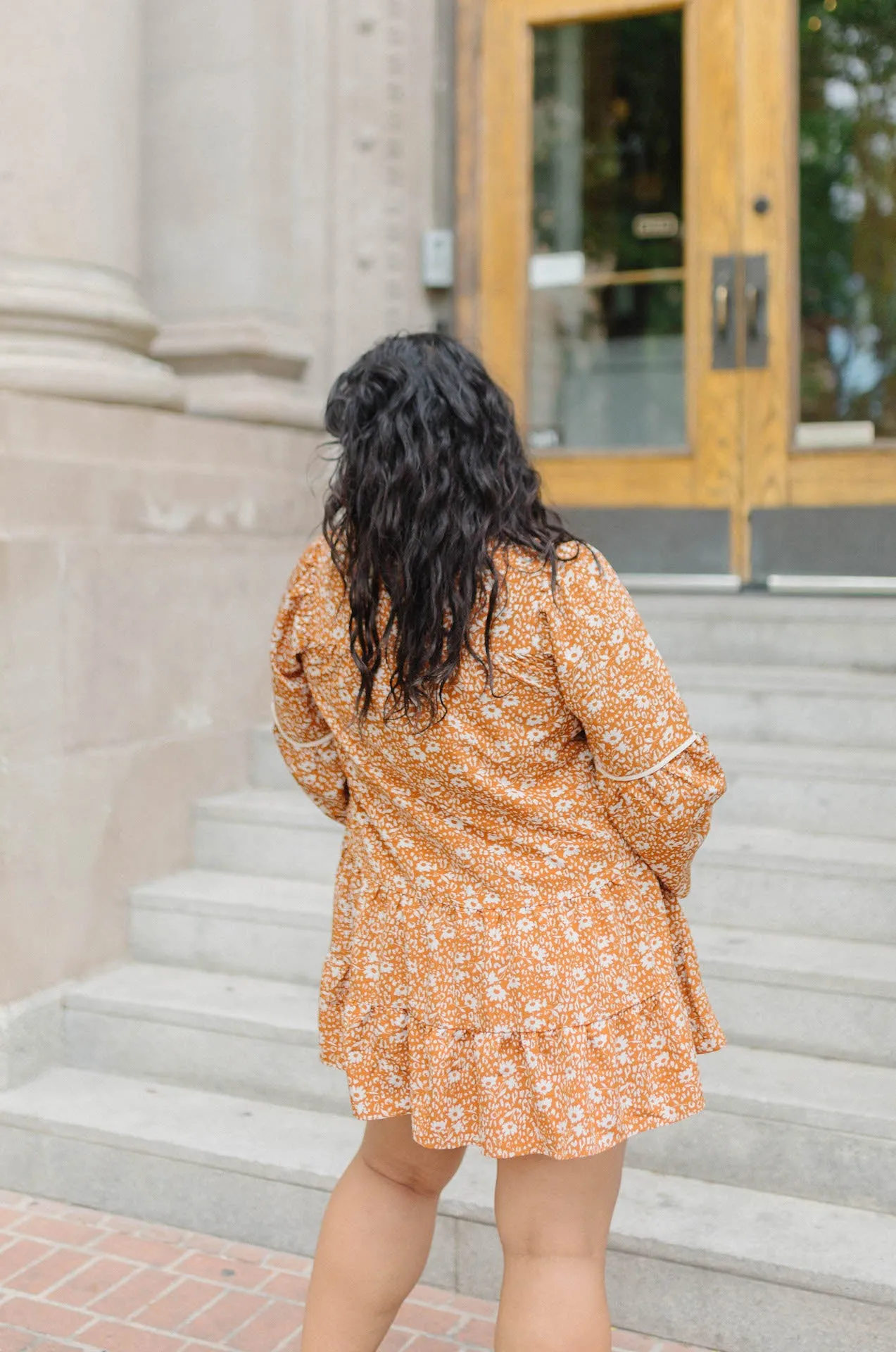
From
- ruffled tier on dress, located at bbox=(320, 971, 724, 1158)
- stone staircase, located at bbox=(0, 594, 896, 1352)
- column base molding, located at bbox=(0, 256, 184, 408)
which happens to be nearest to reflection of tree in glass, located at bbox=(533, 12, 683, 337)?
stone staircase, located at bbox=(0, 594, 896, 1352)

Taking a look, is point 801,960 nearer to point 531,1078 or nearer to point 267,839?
point 531,1078

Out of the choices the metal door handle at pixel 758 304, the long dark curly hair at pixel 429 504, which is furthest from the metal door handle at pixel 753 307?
the long dark curly hair at pixel 429 504

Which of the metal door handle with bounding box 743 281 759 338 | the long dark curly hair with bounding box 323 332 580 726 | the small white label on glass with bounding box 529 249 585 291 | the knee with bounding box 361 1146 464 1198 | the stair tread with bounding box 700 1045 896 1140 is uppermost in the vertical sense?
the small white label on glass with bounding box 529 249 585 291

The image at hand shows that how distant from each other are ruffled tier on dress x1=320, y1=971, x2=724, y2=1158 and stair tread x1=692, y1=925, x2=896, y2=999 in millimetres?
1256

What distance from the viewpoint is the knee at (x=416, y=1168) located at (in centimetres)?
221

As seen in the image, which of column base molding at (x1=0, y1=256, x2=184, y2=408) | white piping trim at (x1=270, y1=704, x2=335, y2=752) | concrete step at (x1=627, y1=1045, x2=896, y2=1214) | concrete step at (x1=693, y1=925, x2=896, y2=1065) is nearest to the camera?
white piping trim at (x1=270, y1=704, x2=335, y2=752)

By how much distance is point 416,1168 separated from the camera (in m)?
2.21

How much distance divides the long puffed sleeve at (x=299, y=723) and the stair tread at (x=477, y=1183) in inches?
43.2

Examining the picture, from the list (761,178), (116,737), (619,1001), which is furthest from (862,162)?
(619,1001)

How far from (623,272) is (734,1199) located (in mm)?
3630

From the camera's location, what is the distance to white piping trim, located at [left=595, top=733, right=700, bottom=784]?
200 centimetres

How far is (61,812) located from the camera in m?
3.97

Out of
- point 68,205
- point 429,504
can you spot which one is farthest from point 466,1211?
point 68,205

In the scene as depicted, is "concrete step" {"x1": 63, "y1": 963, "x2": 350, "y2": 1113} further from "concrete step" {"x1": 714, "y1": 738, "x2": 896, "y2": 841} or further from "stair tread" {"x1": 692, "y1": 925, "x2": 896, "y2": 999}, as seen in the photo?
"concrete step" {"x1": 714, "y1": 738, "x2": 896, "y2": 841}
